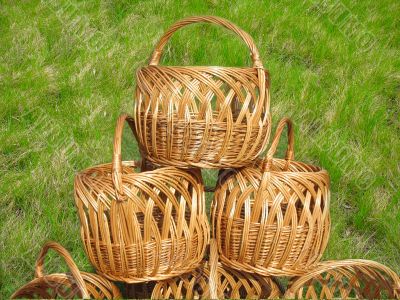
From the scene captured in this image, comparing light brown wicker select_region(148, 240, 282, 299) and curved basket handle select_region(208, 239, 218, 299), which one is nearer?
curved basket handle select_region(208, 239, 218, 299)

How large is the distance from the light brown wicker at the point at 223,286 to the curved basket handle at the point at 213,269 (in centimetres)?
14

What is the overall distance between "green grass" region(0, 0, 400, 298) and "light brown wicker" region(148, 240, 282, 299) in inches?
16.6

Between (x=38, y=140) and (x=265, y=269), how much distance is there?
147 centimetres

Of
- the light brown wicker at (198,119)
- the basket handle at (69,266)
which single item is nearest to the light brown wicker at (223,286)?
the basket handle at (69,266)

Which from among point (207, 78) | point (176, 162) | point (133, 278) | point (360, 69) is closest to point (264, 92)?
point (207, 78)

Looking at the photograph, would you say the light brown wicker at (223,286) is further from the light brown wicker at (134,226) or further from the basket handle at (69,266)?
the basket handle at (69,266)

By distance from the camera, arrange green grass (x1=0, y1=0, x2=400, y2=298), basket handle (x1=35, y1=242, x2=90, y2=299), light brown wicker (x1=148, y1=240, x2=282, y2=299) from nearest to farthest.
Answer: basket handle (x1=35, y1=242, x2=90, y2=299)
light brown wicker (x1=148, y1=240, x2=282, y2=299)
green grass (x1=0, y1=0, x2=400, y2=298)

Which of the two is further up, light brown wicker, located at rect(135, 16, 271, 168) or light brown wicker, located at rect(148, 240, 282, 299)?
light brown wicker, located at rect(135, 16, 271, 168)

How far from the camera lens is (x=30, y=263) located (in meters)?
2.09

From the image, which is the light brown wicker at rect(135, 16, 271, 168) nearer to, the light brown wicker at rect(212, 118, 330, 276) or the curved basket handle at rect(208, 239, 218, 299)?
the light brown wicker at rect(212, 118, 330, 276)

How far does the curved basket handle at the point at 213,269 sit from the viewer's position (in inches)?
61.0

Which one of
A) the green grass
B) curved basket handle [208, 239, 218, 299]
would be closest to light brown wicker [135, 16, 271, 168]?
curved basket handle [208, 239, 218, 299]

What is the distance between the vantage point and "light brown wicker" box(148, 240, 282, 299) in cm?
182

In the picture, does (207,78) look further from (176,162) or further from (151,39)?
(151,39)
